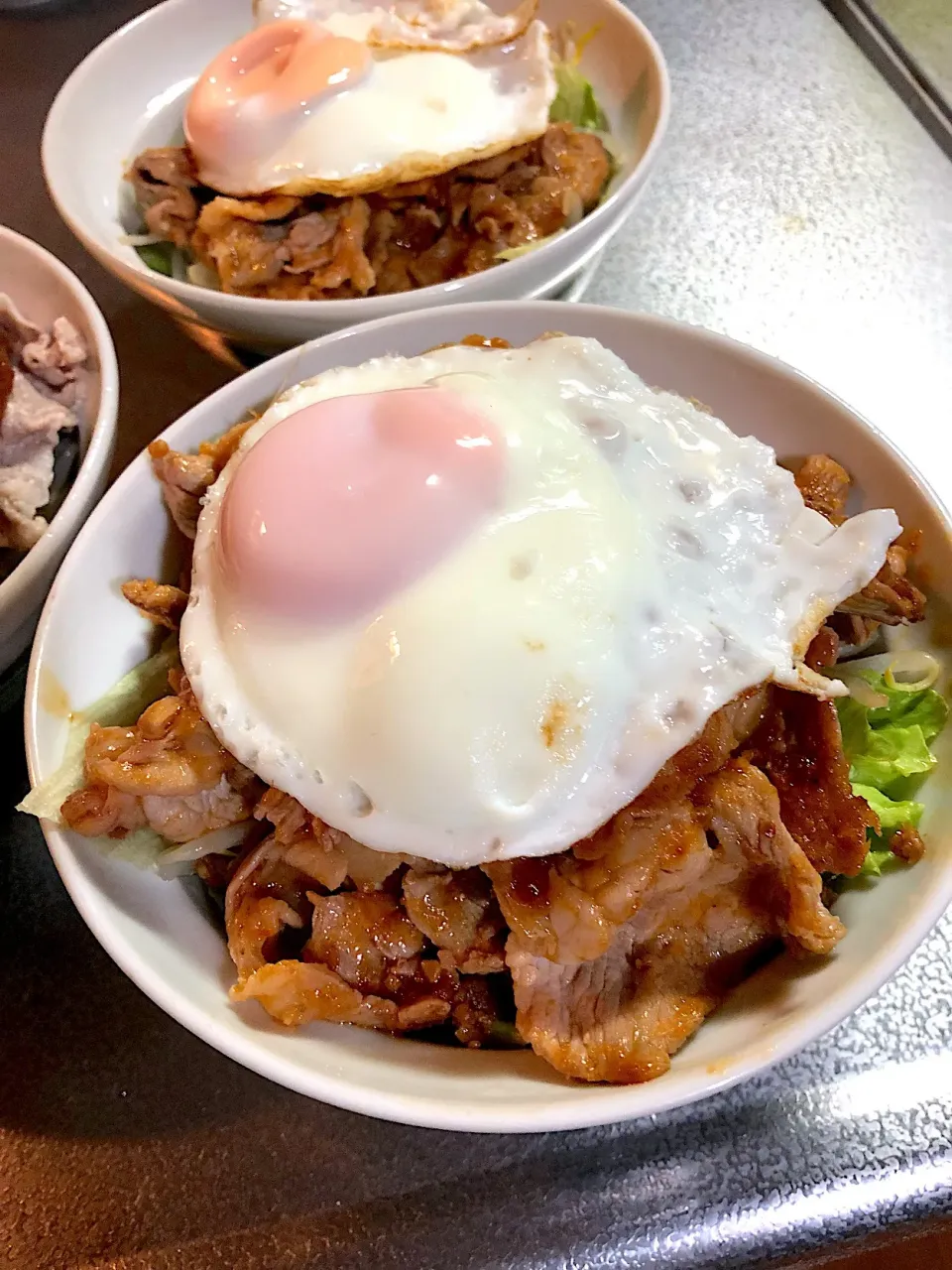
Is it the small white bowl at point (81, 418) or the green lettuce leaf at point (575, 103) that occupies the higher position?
the green lettuce leaf at point (575, 103)

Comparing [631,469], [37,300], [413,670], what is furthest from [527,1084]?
[37,300]

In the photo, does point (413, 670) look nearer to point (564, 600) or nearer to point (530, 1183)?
point (564, 600)

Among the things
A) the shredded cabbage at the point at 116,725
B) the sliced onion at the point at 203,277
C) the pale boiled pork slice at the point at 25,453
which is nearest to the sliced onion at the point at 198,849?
the shredded cabbage at the point at 116,725

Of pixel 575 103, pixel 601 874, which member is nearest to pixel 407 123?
pixel 575 103

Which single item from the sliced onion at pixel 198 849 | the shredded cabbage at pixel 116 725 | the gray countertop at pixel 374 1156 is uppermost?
the shredded cabbage at pixel 116 725

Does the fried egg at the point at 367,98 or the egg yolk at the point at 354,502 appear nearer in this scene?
the egg yolk at the point at 354,502

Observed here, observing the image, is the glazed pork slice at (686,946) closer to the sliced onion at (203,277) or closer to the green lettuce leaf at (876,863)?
the green lettuce leaf at (876,863)

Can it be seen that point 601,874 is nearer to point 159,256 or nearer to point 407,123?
point 407,123
